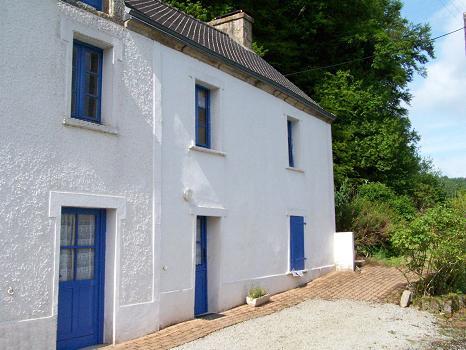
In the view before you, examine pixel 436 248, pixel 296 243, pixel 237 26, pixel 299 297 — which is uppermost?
pixel 237 26

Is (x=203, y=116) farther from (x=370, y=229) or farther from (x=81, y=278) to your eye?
(x=370, y=229)

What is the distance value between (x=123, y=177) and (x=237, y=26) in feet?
34.4

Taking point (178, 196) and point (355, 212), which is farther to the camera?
point (355, 212)

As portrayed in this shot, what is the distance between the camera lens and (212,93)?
10992mm

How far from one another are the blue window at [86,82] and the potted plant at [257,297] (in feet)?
17.6

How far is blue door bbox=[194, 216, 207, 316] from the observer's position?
1010 cm

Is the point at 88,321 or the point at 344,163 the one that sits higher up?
the point at 344,163

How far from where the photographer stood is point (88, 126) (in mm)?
7688

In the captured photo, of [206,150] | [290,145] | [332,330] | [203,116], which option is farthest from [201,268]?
[290,145]

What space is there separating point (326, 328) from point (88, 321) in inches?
167

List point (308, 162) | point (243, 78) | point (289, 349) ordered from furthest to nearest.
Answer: point (308, 162) → point (243, 78) → point (289, 349)

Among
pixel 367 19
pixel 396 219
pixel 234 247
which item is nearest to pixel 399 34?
pixel 367 19

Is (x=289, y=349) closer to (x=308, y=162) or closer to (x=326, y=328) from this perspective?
(x=326, y=328)

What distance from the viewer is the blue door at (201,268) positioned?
1010 cm
